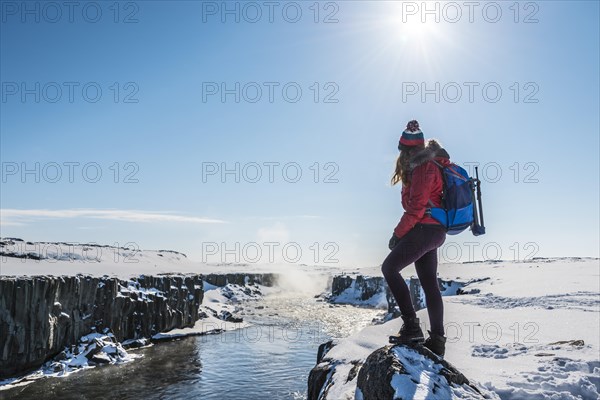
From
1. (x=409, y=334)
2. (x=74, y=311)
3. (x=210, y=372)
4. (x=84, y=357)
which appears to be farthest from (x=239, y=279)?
(x=409, y=334)

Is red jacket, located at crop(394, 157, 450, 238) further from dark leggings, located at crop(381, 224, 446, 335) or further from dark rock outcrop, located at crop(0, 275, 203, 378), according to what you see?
dark rock outcrop, located at crop(0, 275, 203, 378)

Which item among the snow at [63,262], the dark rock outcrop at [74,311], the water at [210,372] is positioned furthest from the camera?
the snow at [63,262]

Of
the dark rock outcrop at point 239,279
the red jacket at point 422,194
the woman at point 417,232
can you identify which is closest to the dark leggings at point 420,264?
the woman at point 417,232

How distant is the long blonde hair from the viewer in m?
5.46

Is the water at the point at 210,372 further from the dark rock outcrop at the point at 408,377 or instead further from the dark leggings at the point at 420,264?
the dark rock outcrop at the point at 408,377

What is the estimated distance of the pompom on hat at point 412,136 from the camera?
5496 mm

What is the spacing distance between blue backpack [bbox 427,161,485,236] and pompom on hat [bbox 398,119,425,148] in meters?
0.43

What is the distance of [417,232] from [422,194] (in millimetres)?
474

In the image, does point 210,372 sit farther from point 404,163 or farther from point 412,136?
point 412,136

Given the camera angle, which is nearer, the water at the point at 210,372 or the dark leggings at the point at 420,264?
the dark leggings at the point at 420,264

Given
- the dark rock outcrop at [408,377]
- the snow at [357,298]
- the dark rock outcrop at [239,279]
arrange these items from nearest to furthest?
1. the dark rock outcrop at [408,377]
2. the snow at [357,298]
3. the dark rock outcrop at [239,279]

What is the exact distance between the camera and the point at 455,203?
5148 mm

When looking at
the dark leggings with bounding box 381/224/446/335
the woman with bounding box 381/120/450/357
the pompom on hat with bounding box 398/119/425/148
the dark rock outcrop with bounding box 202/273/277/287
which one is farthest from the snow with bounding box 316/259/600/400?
the dark rock outcrop with bounding box 202/273/277/287

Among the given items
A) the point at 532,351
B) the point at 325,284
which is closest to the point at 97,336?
the point at 532,351
